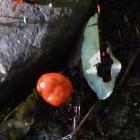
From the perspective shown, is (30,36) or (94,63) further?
(94,63)

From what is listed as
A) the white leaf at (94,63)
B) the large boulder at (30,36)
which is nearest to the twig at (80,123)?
the white leaf at (94,63)

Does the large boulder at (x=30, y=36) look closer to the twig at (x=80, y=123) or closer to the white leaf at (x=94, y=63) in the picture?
the white leaf at (x=94, y=63)

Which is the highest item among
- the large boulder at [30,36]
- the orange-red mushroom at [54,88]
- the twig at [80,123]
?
the large boulder at [30,36]

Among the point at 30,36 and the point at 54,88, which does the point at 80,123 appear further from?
the point at 30,36

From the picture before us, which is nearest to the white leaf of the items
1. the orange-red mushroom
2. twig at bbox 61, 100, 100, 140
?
twig at bbox 61, 100, 100, 140

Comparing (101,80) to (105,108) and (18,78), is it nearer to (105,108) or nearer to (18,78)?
(105,108)

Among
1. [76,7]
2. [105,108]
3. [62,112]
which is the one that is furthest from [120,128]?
[76,7]

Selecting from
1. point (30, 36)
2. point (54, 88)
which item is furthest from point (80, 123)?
point (30, 36)
